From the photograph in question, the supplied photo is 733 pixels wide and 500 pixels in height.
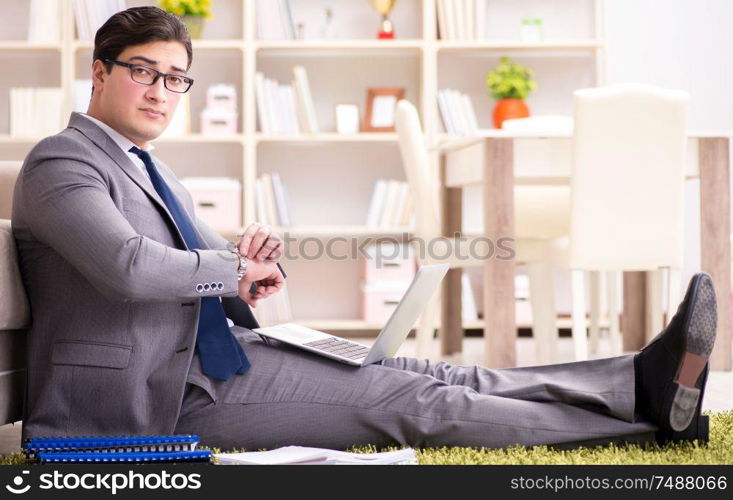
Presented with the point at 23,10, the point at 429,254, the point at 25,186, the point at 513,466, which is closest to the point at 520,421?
the point at 513,466

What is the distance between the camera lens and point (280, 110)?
440 centimetres

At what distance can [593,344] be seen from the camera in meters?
3.56

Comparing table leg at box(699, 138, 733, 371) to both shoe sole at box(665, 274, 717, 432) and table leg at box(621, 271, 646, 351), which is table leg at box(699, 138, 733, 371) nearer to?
table leg at box(621, 271, 646, 351)

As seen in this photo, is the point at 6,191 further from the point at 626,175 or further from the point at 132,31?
the point at 626,175

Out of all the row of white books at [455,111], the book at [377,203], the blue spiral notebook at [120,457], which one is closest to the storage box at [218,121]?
the book at [377,203]

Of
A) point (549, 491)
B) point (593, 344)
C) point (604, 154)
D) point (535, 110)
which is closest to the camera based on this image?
point (549, 491)

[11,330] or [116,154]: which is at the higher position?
[116,154]

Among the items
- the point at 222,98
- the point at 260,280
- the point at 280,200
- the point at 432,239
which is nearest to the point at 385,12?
the point at 222,98

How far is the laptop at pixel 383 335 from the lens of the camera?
1597mm

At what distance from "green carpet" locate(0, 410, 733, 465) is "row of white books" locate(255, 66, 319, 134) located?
116 inches

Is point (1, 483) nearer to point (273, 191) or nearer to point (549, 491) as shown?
point (549, 491)

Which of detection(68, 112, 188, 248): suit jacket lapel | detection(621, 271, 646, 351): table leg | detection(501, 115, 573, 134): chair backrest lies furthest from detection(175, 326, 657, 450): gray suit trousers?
detection(501, 115, 573, 134): chair backrest

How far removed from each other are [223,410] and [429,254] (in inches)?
66.4

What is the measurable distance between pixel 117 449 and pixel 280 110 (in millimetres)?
3192
